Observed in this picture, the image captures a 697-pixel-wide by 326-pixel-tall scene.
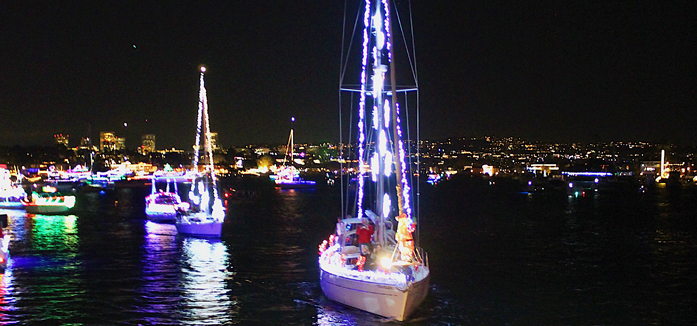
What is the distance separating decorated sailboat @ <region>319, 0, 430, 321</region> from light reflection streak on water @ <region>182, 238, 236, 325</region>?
4056 mm

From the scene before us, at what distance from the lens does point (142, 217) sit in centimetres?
5959

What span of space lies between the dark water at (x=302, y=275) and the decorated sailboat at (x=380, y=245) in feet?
3.01

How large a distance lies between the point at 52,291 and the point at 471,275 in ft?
57.5

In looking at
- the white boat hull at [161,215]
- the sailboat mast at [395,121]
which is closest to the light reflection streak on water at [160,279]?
the sailboat mast at [395,121]

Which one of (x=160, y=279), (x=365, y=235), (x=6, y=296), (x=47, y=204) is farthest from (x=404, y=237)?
(x=47, y=204)

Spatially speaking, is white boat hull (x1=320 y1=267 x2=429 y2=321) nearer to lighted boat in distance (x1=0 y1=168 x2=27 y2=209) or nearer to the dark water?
the dark water

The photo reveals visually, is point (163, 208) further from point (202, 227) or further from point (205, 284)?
point (205, 284)

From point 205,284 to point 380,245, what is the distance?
9612mm

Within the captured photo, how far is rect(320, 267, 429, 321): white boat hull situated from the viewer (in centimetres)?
1769

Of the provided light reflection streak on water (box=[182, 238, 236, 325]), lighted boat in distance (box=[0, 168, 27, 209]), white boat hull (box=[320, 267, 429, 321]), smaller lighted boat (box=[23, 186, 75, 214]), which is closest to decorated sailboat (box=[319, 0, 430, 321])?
white boat hull (box=[320, 267, 429, 321])

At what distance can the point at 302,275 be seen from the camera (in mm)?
28453

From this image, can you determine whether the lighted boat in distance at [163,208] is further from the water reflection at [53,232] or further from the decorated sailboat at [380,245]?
the decorated sailboat at [380,245]

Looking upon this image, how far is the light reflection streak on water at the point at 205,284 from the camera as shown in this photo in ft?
70.4

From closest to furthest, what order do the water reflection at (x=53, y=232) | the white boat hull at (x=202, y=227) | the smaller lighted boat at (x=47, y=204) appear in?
the water reflection at (x=53, y=232) → the white boat hull at (x=202, y=227) → the smaller lighted boat at (x=47, y=204)
